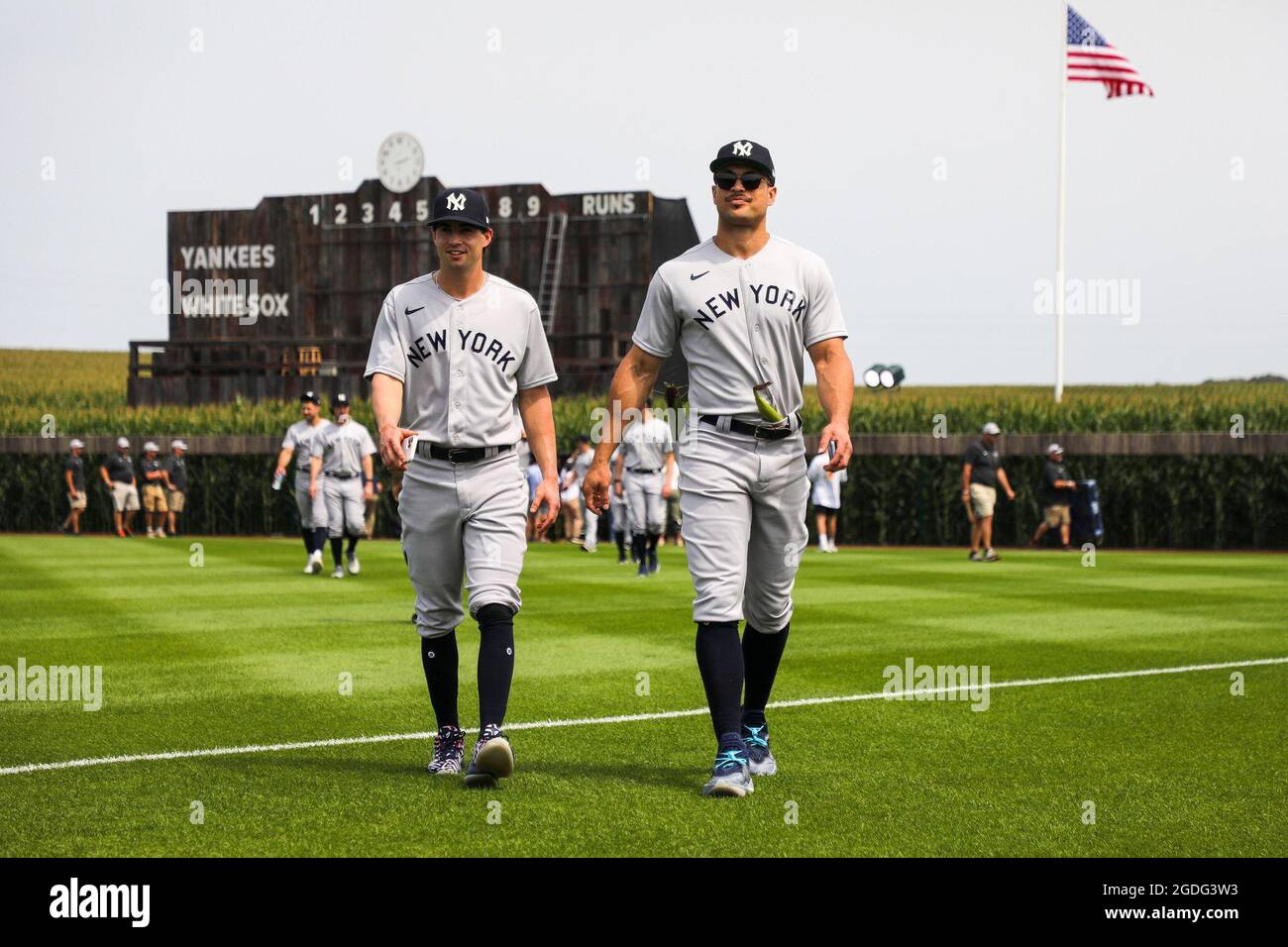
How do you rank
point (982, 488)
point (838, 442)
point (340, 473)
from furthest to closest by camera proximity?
point (982, 488)
point (340, 473)
point (838, 442)

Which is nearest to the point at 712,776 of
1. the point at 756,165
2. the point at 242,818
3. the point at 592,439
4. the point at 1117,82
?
the point at 242,818

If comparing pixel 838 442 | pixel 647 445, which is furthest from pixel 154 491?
pixel 838 442

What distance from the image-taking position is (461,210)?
6578mm

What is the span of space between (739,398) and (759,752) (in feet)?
4.92

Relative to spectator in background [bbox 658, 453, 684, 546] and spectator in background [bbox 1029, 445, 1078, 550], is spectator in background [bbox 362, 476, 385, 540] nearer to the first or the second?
spectator in background [bbox 658, 453, 684, 546]

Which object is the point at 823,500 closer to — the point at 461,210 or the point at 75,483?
the point at 75,483

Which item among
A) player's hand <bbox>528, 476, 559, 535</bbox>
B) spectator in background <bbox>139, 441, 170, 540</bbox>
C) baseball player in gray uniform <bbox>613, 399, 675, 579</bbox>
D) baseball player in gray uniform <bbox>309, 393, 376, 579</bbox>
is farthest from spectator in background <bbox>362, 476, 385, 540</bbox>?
player's hand <bbox>528, 476, 559, 535</bbox>

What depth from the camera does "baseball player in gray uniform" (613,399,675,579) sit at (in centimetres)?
1964

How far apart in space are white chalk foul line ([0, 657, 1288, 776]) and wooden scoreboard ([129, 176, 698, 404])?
116 ft

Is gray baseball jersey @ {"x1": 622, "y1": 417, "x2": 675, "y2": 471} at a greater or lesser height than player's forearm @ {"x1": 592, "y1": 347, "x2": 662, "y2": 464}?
lesser

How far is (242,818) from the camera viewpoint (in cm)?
Result: 579

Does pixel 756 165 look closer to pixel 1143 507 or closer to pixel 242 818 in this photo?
pixel 242 818

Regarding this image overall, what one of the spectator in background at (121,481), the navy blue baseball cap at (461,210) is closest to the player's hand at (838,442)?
the navy blue baseball cap at (461,210)

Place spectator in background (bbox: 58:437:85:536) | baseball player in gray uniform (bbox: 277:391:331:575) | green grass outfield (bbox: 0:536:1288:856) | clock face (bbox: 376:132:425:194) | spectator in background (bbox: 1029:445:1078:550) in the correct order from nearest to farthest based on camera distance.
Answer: green grass outfield (bbox: 0:536:1288:856), baseball player in gray uniform (bbox: 277:391:331:575), spectator in background (bbox: 1029:445:1078:550), spectator in background (bbox: 58:437:85:536), clock face (bbox: 376:132:425:194)
